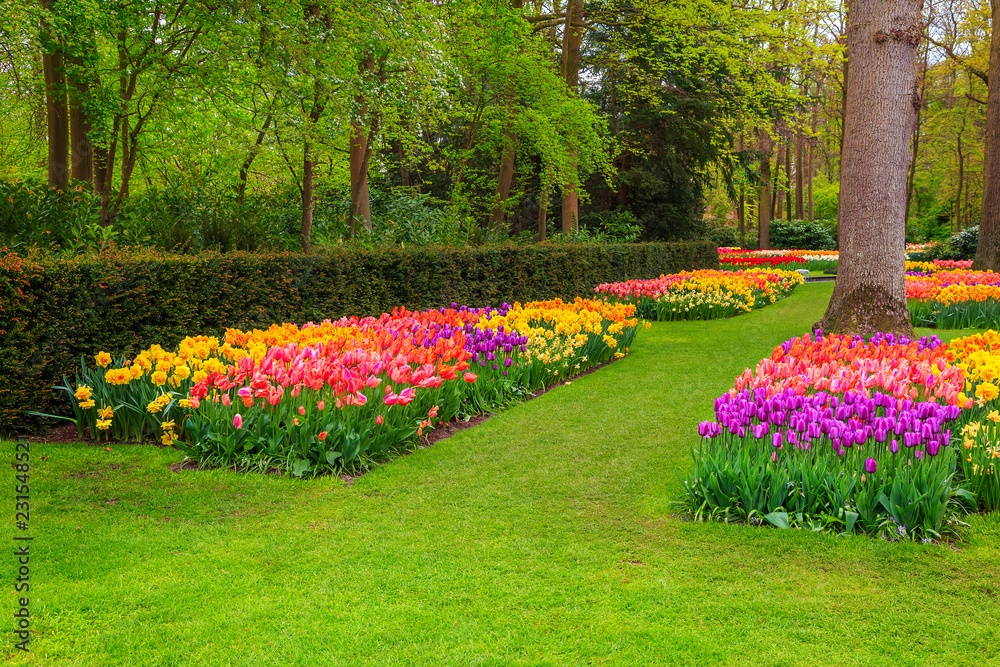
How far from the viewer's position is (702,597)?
10.1 feet

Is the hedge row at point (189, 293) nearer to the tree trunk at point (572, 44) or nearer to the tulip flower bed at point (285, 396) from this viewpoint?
the tulip flower bed at point (285, 396)

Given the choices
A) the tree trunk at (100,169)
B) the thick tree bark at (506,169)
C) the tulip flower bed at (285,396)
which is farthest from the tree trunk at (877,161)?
the tree trunk at (100,169)

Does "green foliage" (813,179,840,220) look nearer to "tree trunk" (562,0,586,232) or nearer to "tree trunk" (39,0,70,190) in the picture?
"tree trunk" (562,0,586,232)

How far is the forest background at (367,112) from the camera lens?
8992 mm

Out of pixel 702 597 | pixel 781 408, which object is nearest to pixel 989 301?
pixel 781 408

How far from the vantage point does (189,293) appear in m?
6.38

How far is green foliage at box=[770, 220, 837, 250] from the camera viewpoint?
1344 inches

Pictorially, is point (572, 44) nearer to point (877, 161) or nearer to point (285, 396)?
point (877, 161)

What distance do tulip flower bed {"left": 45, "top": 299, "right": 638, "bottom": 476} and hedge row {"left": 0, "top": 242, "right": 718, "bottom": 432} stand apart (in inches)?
11.8

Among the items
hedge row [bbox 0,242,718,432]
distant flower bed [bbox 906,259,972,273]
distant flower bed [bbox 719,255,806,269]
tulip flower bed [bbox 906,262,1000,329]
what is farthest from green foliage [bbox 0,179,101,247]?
distant flower bed [bbox 719,255,806,269]

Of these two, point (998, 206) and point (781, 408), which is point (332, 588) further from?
point (998, 206)

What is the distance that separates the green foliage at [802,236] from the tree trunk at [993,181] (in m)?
20.5

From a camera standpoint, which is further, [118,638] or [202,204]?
[202,204]

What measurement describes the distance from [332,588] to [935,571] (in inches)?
107
